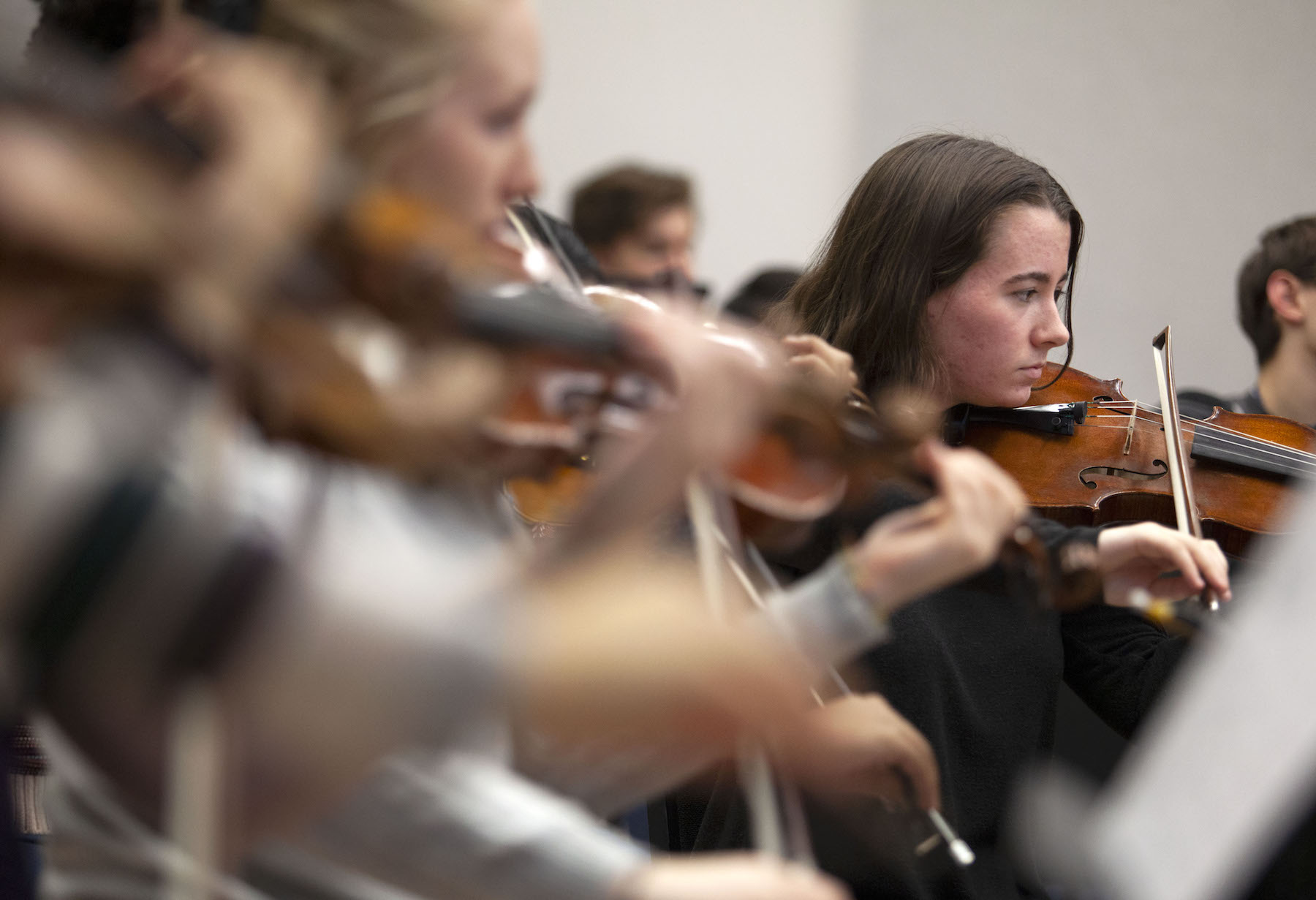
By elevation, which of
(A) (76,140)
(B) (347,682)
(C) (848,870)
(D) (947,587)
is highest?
(A) (76,140)

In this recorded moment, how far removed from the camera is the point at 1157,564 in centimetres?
101

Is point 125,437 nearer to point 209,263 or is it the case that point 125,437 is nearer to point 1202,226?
point 209,263

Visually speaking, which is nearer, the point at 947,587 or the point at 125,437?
the point at 125,437

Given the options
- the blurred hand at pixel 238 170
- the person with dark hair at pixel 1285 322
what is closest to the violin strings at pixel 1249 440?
the person with dark hair at pixel 1285 322

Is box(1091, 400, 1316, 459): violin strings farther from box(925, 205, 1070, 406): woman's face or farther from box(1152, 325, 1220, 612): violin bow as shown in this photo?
box(925, 205, 1070, 406): woman's face

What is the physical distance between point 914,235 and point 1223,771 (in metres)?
0.75

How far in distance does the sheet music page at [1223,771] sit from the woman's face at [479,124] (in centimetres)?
39

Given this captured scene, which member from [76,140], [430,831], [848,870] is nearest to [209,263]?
[76,140]

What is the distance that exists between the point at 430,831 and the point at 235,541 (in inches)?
→ 6.4

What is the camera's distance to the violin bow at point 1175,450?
1.17 m

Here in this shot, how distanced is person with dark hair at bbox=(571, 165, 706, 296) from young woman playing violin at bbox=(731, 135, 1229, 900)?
63 cm

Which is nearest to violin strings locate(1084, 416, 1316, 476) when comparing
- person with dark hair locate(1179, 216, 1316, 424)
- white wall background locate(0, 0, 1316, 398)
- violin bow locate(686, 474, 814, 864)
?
person with dark hair locate(1179, 216, 1316, 424)

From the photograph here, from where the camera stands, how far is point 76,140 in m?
0.44

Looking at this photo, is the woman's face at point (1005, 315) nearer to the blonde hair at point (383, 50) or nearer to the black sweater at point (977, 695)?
the black sweater at point (977, 695)
